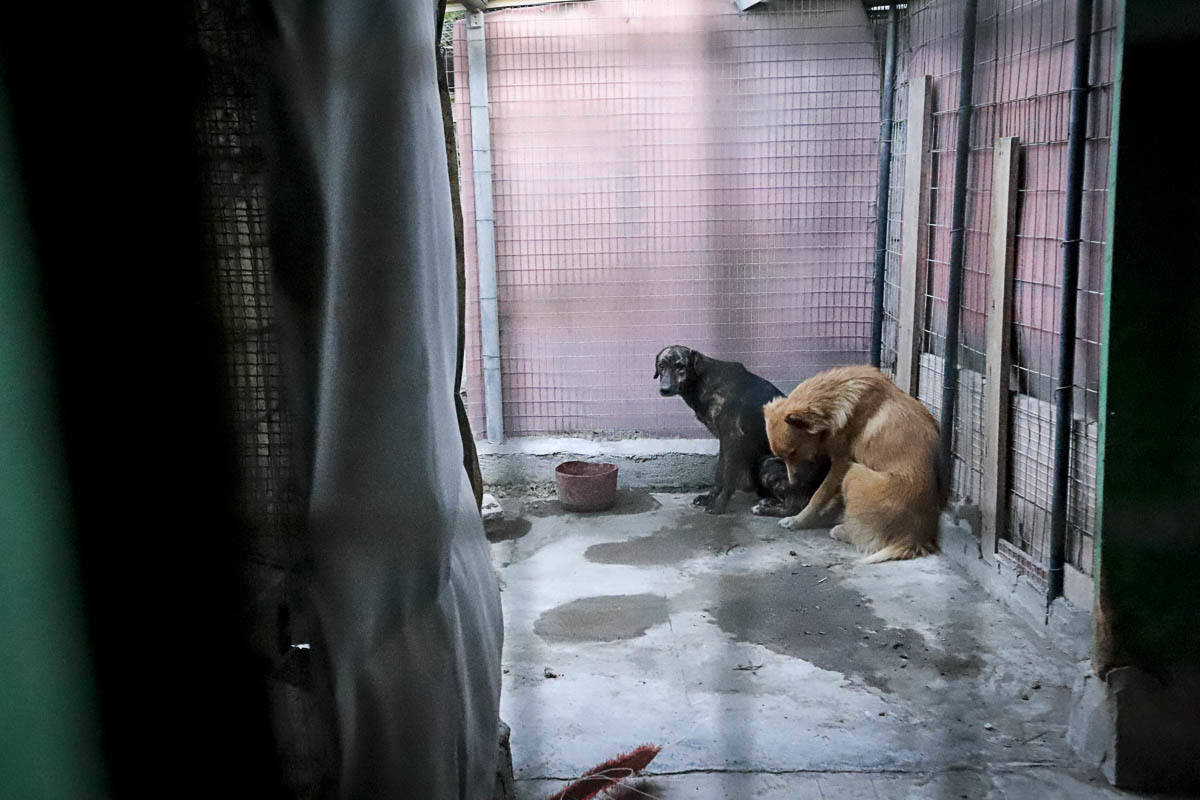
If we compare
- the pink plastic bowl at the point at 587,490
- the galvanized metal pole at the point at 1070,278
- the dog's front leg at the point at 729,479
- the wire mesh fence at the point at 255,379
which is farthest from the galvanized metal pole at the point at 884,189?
the wire mesh fence at the point at 255,379

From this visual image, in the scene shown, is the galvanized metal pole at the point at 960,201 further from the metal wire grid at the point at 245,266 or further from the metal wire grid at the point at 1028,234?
the metal wire grid at the point at 245,266

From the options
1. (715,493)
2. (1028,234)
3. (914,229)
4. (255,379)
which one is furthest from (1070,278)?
(255,379)

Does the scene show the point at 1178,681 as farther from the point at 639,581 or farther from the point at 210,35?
the point at 210,35

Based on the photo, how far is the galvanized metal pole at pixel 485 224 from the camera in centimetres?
673

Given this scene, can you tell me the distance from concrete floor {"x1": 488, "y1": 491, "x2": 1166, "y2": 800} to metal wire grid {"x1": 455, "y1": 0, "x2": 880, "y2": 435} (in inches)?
62.6

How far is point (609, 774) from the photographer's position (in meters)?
3.29

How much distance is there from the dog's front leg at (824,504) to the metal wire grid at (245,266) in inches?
194

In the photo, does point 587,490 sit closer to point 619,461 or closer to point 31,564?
point 619,461

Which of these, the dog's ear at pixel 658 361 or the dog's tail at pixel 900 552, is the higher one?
the dog's ear at pixel 658 361

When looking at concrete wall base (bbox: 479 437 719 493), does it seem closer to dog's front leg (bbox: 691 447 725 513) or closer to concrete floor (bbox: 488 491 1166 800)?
dog's front leg (bbox: 691 447 725 513)

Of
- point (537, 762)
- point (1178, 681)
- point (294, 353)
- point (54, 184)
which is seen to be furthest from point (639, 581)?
point (54, 184)

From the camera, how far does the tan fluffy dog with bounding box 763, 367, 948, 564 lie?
5.66 meters

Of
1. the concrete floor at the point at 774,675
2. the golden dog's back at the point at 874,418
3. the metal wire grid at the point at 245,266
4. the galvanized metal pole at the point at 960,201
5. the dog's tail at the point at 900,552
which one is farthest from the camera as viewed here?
the golden dog's back at the point at 874,418

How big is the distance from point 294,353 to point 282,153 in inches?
12.8
